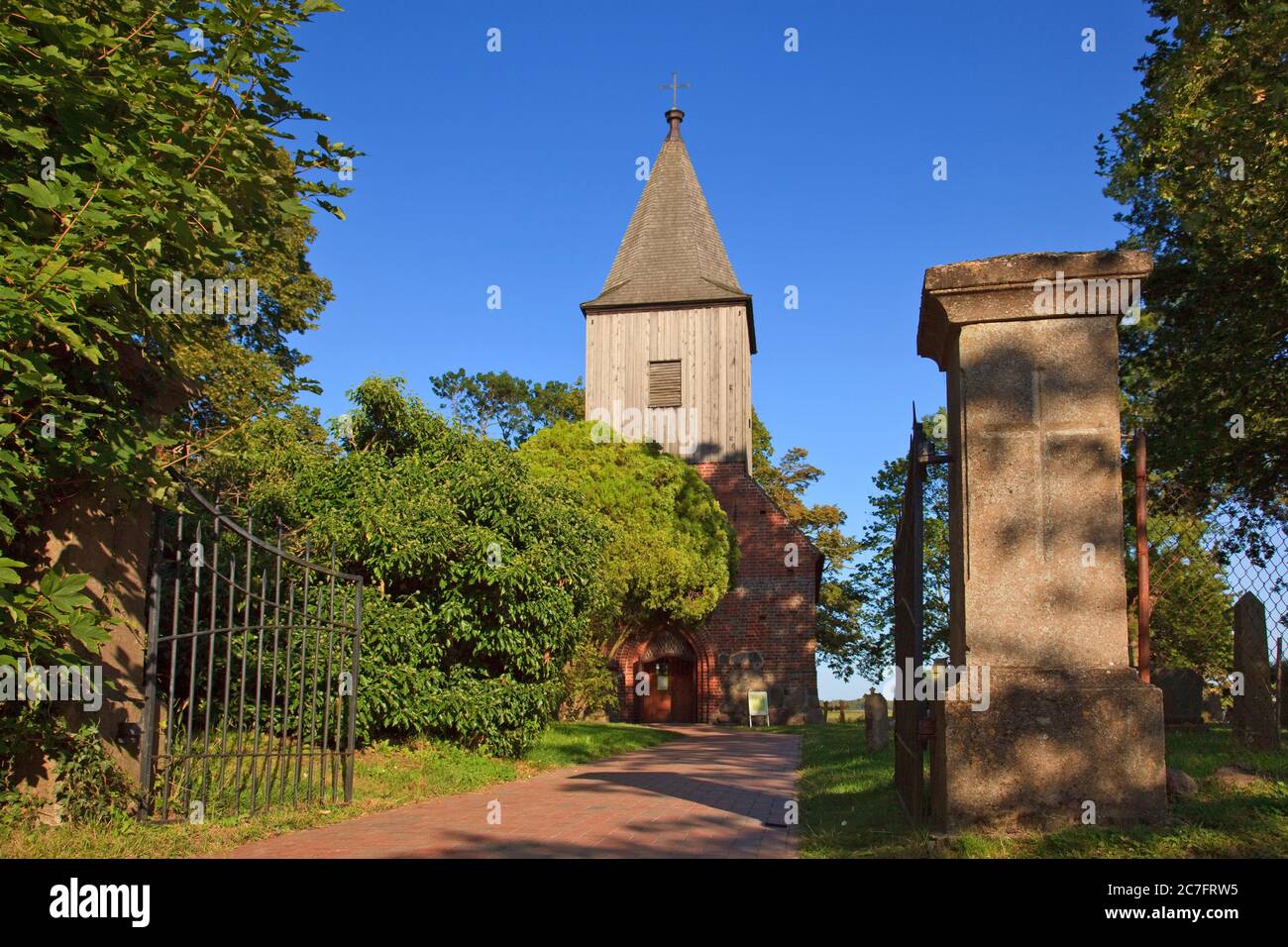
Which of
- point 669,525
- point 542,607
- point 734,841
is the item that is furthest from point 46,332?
A: point 669,525

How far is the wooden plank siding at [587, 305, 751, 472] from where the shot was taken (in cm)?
3080

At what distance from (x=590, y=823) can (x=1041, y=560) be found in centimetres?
412

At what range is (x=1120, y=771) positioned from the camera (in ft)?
15.8

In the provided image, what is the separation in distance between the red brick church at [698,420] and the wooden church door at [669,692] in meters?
0.03

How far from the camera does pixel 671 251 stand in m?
32.5

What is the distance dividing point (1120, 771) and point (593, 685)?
1576 cm

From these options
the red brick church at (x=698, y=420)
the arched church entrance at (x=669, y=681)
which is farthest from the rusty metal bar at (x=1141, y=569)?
the arched church entrance at (x=669, y=681)

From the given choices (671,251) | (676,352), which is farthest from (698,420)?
(671,251)

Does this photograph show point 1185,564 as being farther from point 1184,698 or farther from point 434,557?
point 434,557

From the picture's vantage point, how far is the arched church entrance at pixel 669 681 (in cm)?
2938

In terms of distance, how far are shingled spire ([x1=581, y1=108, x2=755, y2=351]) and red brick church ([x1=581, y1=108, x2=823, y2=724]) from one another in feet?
0.13

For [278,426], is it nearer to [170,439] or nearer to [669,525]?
[170,439]

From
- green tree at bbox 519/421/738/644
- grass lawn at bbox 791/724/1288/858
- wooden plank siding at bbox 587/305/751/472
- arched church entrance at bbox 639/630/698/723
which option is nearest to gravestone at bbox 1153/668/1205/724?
grass lawn at bbox 791/724/1288/858

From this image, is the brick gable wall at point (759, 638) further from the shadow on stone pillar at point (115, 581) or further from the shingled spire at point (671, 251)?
the shadow on stone pillar at point (115, 581)
